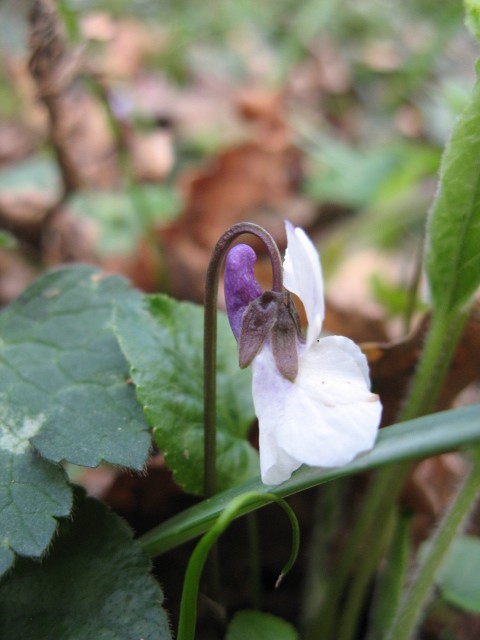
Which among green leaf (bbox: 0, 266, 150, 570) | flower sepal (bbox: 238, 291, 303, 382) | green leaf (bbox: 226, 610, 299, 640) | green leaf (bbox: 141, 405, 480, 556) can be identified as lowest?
green leaf (bbox: 226, 610, 299, 640)

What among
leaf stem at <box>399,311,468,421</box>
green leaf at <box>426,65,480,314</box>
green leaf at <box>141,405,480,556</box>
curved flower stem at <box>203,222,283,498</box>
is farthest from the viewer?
leaf stem at <box>399,311,468,421</box>

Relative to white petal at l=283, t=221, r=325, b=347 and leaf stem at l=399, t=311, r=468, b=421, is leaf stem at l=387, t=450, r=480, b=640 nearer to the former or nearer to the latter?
leaf stem at l=399, t=311, r=468, b=421

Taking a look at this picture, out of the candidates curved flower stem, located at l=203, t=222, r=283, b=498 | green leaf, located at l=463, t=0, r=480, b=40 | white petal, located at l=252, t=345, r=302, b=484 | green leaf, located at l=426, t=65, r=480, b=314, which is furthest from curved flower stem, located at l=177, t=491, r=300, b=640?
green leaf, located at l=463, t=0, r=480, b=40

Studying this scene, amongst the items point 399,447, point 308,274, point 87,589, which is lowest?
point 87,589

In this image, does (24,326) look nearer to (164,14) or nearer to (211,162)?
(211,162)

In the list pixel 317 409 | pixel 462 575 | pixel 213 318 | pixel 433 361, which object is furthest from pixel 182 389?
pixel 462 575

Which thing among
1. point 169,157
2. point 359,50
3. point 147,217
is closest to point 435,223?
point 147,217

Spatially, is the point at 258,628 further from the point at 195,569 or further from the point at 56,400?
the point at 56,400
